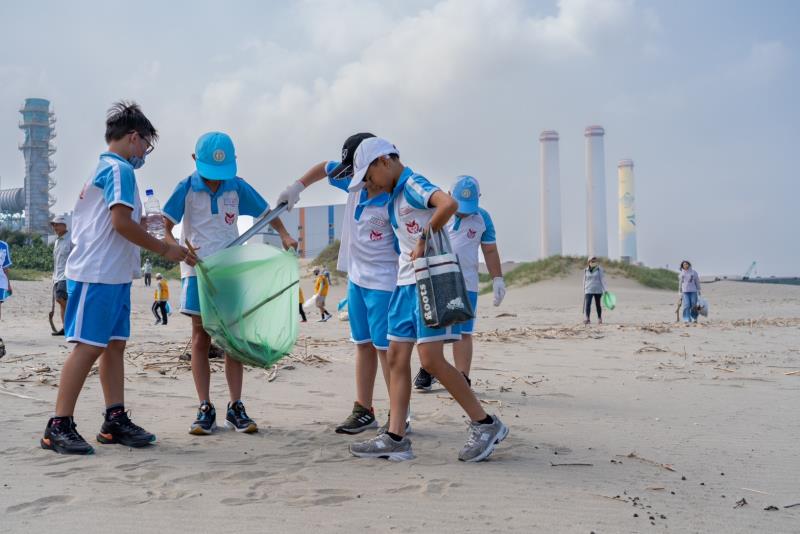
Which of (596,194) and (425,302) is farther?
(596,194)

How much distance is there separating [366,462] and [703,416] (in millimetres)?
2876

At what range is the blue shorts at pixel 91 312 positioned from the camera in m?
4.17

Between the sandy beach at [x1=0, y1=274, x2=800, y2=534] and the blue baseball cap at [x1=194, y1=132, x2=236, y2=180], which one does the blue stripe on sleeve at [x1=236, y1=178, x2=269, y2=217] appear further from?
the sandy beach at [x1=0, y1=274, x2=800, y2=534]

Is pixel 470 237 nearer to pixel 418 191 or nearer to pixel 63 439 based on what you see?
pixel 418 191

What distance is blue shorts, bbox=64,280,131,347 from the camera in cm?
417

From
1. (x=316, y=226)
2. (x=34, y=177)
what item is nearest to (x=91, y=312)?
(x=316, y=226)

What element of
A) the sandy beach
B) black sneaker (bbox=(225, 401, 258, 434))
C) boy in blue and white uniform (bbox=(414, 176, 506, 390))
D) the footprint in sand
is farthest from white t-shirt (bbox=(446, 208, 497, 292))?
the footprint in sand

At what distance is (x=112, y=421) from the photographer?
4.36 meters

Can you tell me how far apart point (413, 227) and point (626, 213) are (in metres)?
50.6

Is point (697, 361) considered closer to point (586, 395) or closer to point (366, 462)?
point (586, 395)

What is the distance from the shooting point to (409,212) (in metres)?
4.23

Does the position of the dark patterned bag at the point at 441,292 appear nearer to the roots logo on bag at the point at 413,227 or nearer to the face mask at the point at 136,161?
the roots logo on bag at the point at 413,227

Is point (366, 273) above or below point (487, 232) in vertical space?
below

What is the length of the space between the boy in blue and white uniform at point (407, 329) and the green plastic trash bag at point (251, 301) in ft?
2.97
